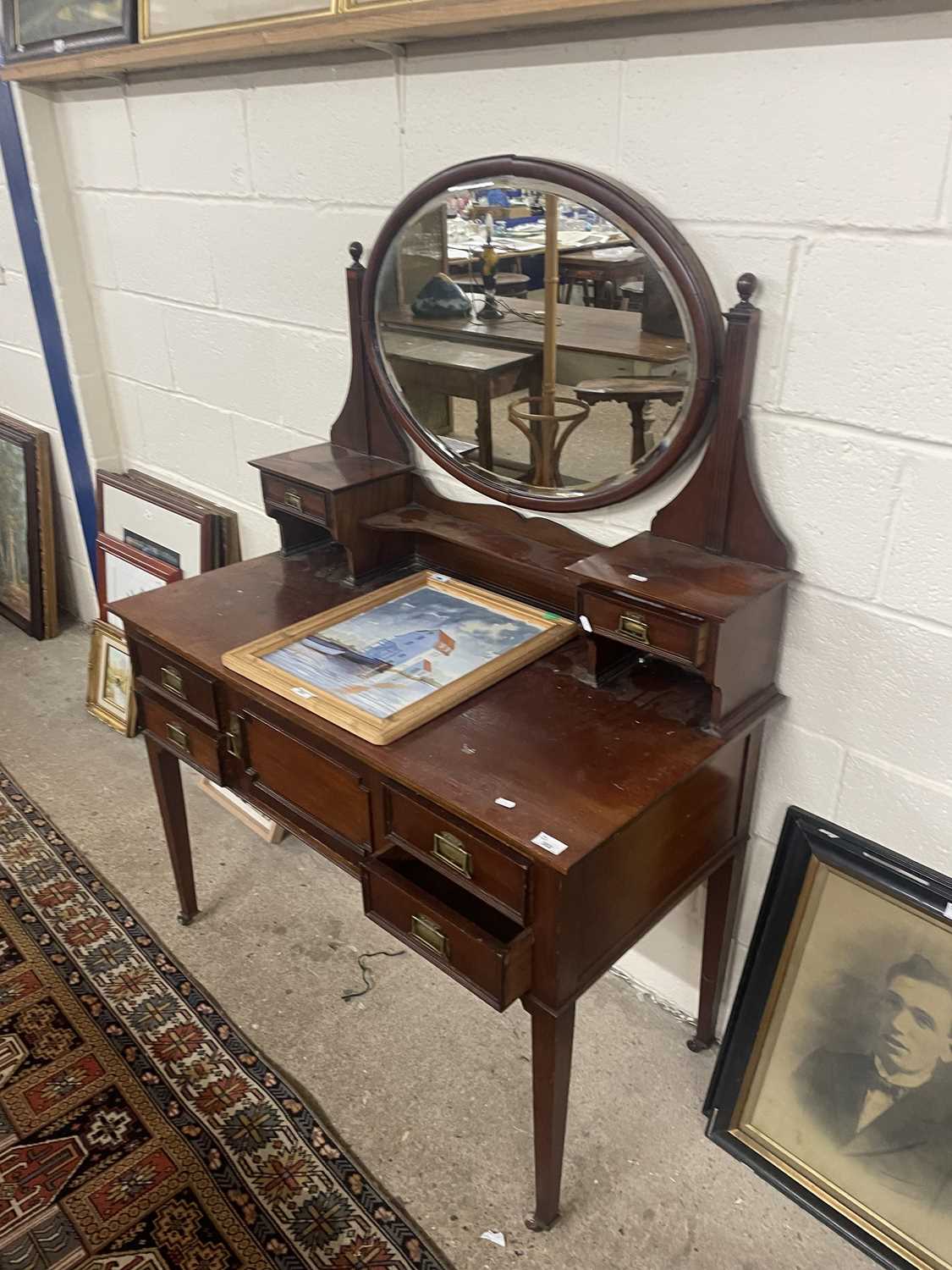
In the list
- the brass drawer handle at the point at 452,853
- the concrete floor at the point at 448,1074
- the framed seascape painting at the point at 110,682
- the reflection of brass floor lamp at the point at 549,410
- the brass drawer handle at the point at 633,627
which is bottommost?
the concrete floor at the point at 448,1074

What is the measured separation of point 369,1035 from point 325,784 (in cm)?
64

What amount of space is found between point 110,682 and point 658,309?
202cm

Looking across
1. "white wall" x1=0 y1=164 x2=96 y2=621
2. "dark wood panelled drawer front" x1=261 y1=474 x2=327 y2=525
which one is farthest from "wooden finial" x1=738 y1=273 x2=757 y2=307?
"white wall" x1=0 y1=164 x2=96 y2=621

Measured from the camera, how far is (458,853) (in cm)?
120

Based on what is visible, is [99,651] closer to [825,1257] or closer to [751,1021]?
[751,1021]

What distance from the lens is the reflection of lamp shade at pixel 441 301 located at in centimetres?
152

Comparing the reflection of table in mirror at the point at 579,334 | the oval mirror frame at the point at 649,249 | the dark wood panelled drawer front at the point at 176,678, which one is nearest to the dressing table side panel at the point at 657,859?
the oval mirror frame at the point at 649,249

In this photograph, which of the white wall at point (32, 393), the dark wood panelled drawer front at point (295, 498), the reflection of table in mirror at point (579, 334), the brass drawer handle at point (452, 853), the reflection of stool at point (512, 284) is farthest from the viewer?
the white wall at point (32, 393)

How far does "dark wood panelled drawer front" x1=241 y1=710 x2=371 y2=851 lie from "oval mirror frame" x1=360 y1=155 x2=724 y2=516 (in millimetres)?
533

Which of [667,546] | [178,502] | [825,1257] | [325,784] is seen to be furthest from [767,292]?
[178,502]

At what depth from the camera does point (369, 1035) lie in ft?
5.80

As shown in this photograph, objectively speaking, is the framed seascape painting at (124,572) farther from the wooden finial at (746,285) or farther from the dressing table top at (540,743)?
the wooden finial at (746,285)

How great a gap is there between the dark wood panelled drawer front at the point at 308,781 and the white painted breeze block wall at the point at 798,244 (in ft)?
1.82

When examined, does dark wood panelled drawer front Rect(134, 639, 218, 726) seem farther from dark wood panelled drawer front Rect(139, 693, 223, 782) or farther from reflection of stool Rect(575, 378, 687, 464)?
reflection of stool Rect(575, 378, 687, 464)
